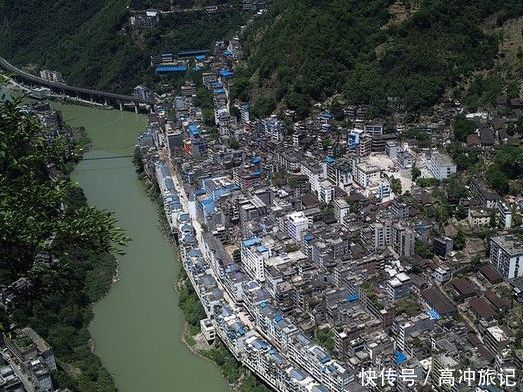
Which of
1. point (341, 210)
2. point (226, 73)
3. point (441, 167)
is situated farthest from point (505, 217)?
point (226, 73)

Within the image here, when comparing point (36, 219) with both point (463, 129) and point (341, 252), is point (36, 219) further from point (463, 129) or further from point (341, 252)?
point (463, 129)

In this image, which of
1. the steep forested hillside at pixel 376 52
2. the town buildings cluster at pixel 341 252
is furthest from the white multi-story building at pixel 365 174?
the steep forested hillside at pixel 376 52

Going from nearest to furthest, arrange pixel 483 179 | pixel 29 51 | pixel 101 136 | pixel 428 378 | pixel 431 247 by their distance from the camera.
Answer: pixel 428 378, pixel 431 247, pixel 483 179, pixel 101 136, pixel 29 51

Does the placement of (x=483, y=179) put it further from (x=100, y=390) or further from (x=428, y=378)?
(x=100, y=390)

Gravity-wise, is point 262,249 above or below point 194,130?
below

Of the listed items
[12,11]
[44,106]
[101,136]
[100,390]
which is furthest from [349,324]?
[12,11]
